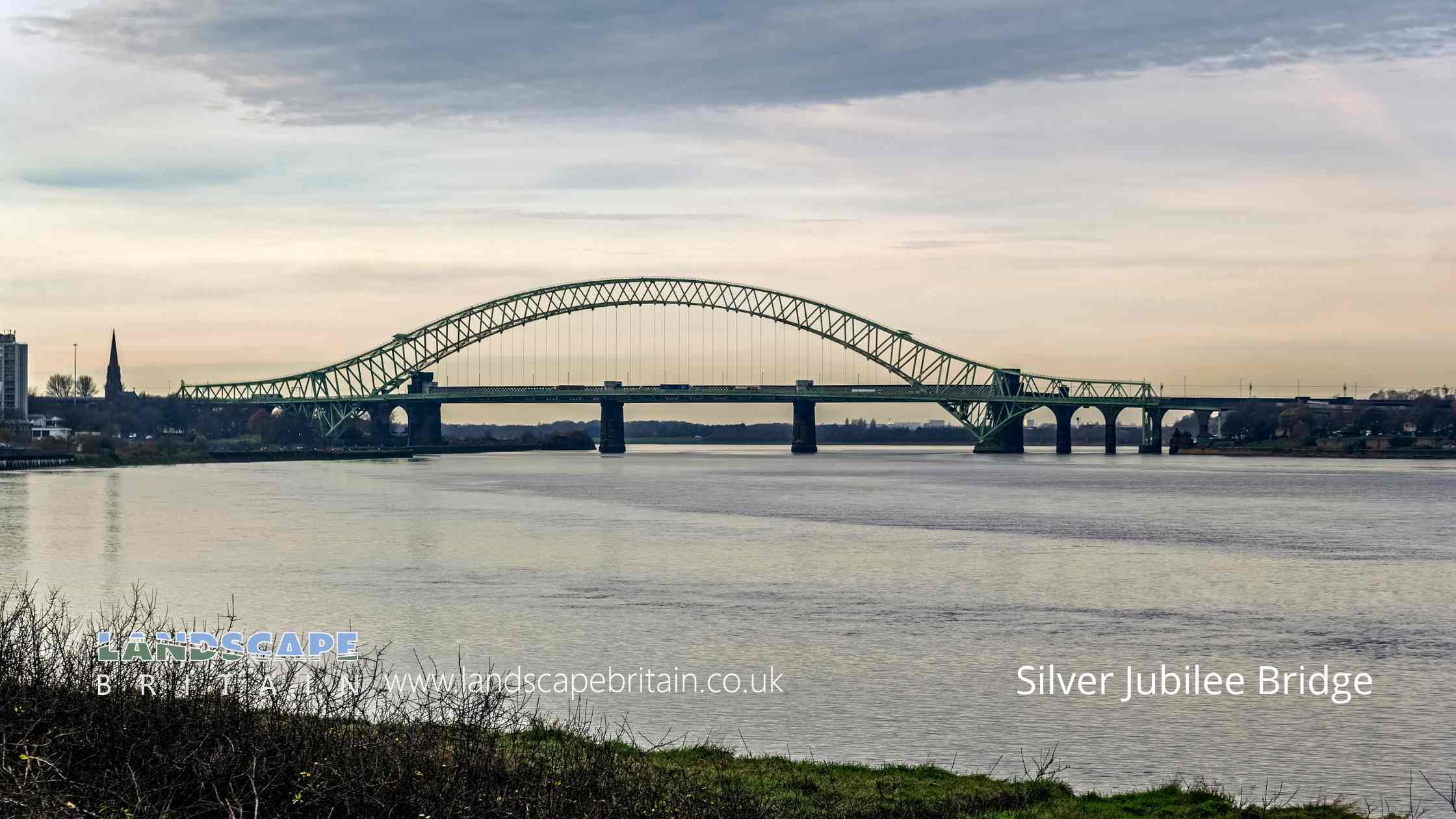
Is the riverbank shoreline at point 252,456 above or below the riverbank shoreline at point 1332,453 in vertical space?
above

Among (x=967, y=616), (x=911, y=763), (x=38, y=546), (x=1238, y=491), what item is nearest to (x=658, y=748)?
(x=911, y=763)

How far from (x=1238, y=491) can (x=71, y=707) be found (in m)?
70.1

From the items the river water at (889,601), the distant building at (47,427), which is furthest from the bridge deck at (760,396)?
the river water at (889,601)

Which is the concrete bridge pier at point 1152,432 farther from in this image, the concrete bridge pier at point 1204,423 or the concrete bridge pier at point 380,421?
the concrete bridge pier at point 380,421

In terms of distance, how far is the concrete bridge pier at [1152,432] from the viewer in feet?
552

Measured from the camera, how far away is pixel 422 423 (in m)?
174

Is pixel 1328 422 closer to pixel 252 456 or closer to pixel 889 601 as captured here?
pixel 252 456

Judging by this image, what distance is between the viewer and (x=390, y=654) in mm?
20031

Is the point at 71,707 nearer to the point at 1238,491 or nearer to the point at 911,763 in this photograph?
the point at 911,763

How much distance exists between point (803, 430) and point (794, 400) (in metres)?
11.2

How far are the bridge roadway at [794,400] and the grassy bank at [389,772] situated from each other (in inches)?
5460

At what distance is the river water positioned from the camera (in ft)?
52.3

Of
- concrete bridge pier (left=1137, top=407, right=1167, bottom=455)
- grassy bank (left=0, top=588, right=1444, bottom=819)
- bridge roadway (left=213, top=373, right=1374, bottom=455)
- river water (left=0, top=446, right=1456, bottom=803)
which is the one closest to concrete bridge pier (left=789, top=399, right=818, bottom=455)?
bridge roadway (left=213, top=373, right=1374, bottom=455)


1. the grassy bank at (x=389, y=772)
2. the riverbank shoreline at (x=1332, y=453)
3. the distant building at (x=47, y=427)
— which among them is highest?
the distant building at (x=47, y=427)
